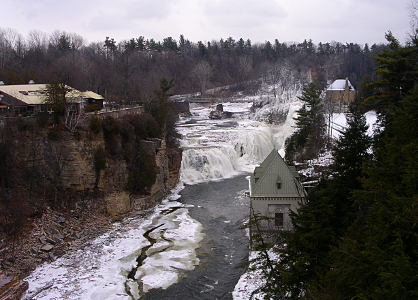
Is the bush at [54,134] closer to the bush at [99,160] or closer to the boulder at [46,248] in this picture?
the bush at [99,160]

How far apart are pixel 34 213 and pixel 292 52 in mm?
99274

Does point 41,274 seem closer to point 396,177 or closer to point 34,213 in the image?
point 34,213

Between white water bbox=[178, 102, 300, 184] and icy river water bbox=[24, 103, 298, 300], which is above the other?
white water bbox=[178, 102, 300, 184]

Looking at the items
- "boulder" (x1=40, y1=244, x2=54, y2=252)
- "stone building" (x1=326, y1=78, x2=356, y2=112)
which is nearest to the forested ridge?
"boulder" (x1=40, y1=244, x2=54, y2=252)

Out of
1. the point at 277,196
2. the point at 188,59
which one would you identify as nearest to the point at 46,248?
the point at 277,196

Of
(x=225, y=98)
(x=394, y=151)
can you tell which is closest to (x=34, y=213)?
(x=394, y=151)

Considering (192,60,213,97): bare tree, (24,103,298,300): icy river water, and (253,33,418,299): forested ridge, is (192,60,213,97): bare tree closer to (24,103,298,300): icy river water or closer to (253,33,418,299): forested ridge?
(24,103,298,300): icy river water

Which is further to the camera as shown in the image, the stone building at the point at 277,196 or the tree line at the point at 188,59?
the tree line at the point at 188,59

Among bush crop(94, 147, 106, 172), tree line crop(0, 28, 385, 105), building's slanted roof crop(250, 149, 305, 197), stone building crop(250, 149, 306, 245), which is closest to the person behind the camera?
stone building crop(250, 149, 306, 245)

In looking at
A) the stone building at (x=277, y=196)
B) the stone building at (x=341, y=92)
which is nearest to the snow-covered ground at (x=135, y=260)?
the stone building at (x=277, y=196)

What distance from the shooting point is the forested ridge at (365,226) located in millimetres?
9258

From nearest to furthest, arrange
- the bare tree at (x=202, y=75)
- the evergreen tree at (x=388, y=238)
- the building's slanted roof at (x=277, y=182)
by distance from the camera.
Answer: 1. the evergreen tree at (x=388, y=238)
2. the building's slanted roof at (x=277, y=182)
3. the bare tree at (x=202, y=75)

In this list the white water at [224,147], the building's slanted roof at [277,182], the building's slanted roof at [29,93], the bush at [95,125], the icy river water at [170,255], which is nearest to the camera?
the icy river water at [170,255]

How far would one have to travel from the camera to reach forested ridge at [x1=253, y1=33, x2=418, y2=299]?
9258 mm
